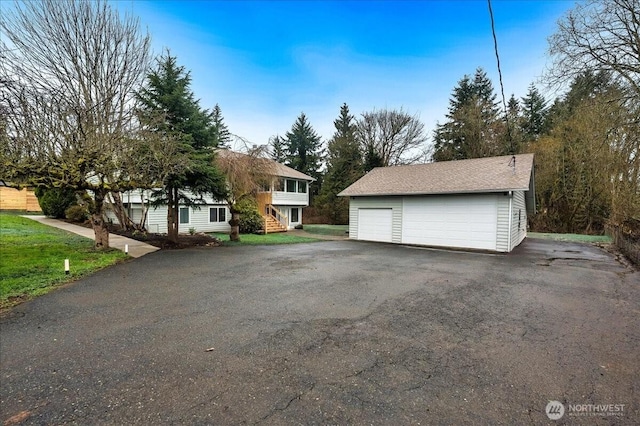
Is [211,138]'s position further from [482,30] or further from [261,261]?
[482,30]

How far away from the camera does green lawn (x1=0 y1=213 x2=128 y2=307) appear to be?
610 cm

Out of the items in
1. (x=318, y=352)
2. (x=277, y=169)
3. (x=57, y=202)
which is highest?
(x=277, y=169)

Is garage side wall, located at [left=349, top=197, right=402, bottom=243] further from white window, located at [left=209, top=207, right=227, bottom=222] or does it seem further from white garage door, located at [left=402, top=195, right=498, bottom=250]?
white window, located at [left=209, top=207, right=227, bottom=222]

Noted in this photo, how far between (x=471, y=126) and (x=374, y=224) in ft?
52.4

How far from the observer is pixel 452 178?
47.4 ft

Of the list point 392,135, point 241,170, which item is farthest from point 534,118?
point 241,170

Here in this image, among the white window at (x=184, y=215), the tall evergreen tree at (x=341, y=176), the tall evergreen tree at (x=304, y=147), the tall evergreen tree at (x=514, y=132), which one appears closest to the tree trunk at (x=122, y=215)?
the white window at (x=184, y=215)

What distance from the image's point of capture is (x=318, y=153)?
127 ft

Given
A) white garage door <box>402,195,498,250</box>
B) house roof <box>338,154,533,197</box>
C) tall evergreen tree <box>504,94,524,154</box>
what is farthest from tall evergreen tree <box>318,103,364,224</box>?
white garage door <box>402,195,498,250</box>

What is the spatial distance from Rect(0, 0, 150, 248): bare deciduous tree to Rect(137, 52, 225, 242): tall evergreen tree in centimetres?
63

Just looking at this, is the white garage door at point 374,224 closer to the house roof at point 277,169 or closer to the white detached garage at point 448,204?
the white detached garage at point 448,204

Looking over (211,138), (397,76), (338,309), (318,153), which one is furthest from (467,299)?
(318,153)

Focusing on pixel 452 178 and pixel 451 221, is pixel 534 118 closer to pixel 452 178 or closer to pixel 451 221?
pixel 452 178

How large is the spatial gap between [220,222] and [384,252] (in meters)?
13.6
